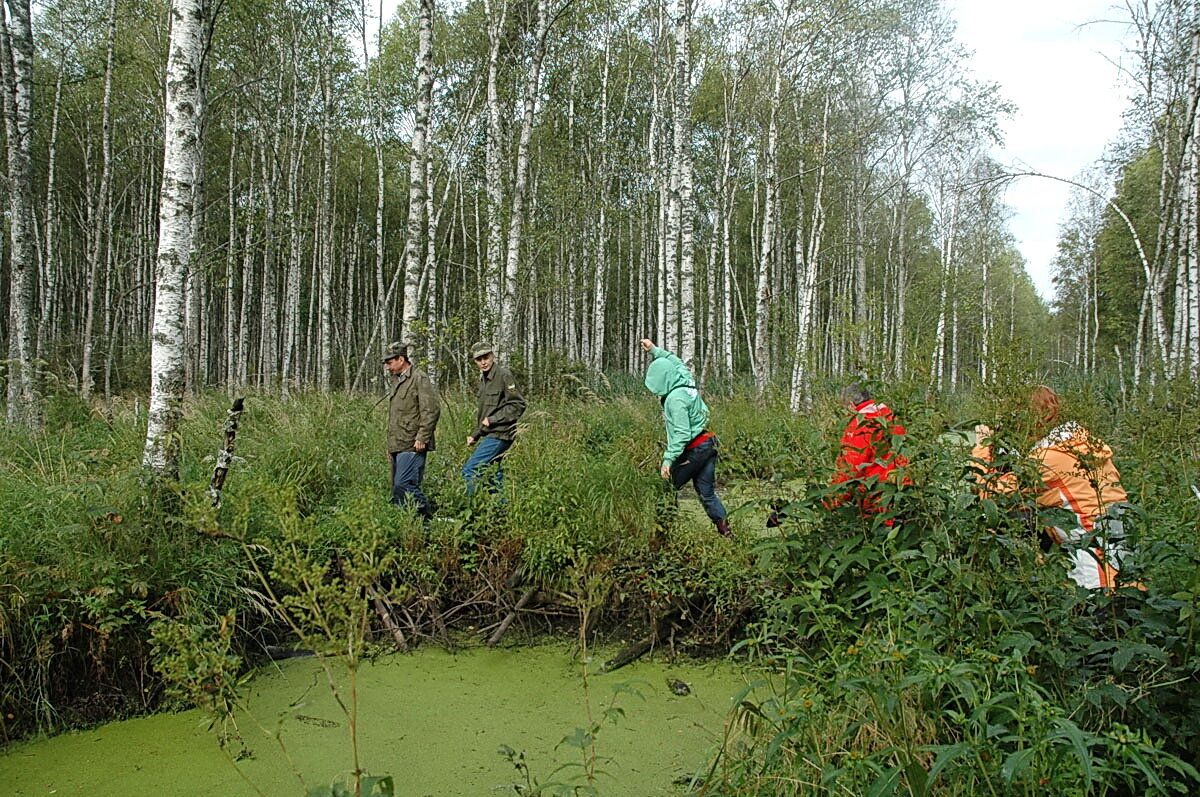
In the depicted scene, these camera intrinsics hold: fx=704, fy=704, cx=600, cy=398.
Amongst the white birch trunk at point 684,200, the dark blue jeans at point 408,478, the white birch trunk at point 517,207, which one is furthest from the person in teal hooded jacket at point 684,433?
the white birch trunk at point 684,200

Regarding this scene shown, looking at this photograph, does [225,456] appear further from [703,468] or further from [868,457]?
[868,457]

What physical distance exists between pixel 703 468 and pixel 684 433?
329mm

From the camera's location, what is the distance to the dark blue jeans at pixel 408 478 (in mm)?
5398

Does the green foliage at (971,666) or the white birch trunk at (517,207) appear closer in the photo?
the green foliage at (971,666)

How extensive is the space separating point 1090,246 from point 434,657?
1203 inches

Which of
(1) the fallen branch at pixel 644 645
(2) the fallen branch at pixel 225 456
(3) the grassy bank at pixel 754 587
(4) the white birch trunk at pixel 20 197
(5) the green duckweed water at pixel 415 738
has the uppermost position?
(4) the white birch trunk at pixel 20 197

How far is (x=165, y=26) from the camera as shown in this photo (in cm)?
1382

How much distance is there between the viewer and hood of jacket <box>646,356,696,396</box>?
509 cm

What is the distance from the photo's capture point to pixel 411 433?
5441 millimetres

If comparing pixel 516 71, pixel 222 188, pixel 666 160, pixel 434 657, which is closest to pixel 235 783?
pixel 434 657

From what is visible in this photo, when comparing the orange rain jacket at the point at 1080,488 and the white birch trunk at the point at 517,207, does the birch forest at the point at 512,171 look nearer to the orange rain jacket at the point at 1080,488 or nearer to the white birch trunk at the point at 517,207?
the white birch trunk at the point at 517,207

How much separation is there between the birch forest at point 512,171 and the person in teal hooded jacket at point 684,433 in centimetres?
323

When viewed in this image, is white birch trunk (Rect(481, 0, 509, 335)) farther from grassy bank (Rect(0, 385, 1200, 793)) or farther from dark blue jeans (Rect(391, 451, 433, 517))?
dark blue jeans (Rect(391, 451, 433, 517))

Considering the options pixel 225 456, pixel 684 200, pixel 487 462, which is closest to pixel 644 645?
pixel 487 462
